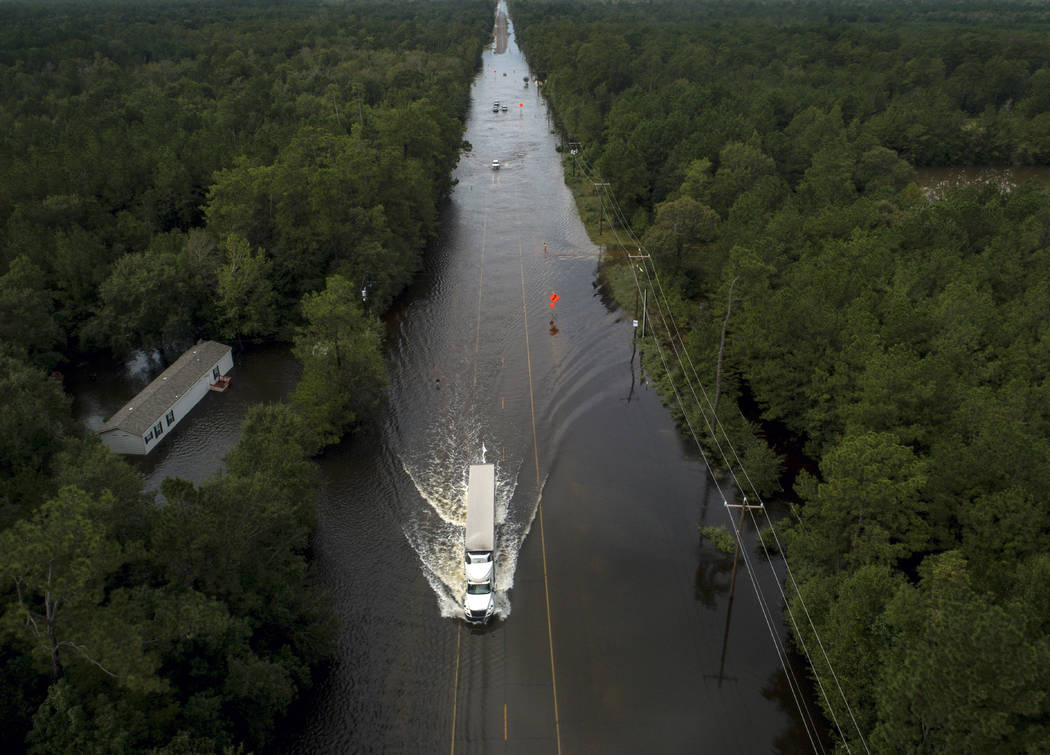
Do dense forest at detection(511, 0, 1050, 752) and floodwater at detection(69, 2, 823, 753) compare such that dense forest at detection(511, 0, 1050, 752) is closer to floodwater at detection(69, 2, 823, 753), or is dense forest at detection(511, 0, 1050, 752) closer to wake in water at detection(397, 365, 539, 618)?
floodwater at detection(69, 2, 823, 753)

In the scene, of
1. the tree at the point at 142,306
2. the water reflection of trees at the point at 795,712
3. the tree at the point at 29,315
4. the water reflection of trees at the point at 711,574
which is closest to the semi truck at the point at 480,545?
the water reflection of trees at the point at 711,574

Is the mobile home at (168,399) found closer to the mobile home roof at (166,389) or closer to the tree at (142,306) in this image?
the mobile home roof at (166,389)

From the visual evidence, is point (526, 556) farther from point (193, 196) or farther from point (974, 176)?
point (974, 176)

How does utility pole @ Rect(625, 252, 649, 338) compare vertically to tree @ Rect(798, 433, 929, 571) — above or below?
below

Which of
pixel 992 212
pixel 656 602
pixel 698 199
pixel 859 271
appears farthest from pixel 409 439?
pixel 992 212

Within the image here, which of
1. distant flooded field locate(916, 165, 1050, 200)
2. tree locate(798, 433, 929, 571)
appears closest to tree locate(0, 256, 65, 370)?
tree locate(798, 433, 929, 571)

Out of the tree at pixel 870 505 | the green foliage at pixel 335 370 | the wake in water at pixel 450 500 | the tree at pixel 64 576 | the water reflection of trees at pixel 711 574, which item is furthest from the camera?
the green foliage at pixel 335 370

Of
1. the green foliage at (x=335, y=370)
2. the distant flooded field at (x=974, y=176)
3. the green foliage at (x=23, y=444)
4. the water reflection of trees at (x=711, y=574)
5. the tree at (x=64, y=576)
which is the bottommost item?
the distant flooded field at (x=974, y=176)

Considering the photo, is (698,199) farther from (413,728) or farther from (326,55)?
(326,55)
